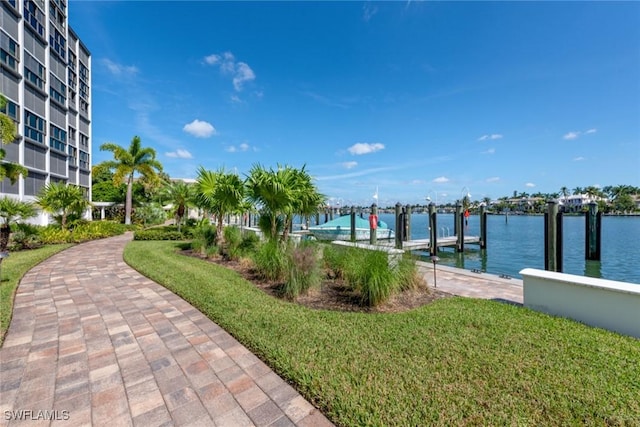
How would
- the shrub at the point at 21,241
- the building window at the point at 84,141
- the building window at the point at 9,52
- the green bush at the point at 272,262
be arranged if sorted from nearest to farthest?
the green bush at the point at 272,262 < the shrub at the point at 21,241 < the building window at the point at 9,52 < the building window at the point at 84,141

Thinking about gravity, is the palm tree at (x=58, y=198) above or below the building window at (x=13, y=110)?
below

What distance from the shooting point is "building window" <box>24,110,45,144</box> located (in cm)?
2003

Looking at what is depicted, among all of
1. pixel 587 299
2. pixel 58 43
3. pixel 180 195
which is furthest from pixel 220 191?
pixel 58 43

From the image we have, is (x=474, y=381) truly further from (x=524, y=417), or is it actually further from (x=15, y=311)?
(x=15, y=311)

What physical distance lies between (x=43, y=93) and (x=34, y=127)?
321 cm

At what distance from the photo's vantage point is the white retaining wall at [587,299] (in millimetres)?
3447

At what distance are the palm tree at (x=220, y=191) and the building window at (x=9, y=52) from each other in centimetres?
1981

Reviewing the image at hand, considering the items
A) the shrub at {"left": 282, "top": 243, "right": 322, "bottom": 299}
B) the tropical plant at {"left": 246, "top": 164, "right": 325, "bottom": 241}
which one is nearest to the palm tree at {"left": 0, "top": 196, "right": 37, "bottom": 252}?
the tropical plant at {"left": 246, "top": 164, "right": 325, "bottom": 241}

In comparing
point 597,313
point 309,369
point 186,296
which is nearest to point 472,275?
point 597,313

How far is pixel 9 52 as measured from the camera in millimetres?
18078

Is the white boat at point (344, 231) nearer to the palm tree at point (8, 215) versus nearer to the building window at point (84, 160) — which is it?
the palm tree at point (8, 215)

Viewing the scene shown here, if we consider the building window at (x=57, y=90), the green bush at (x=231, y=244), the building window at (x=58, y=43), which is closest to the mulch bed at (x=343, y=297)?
the green bush at (x=231, y=244)

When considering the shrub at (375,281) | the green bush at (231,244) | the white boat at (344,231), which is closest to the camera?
the shrub at (375,281)

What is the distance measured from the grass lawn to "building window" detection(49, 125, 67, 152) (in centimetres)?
2908
